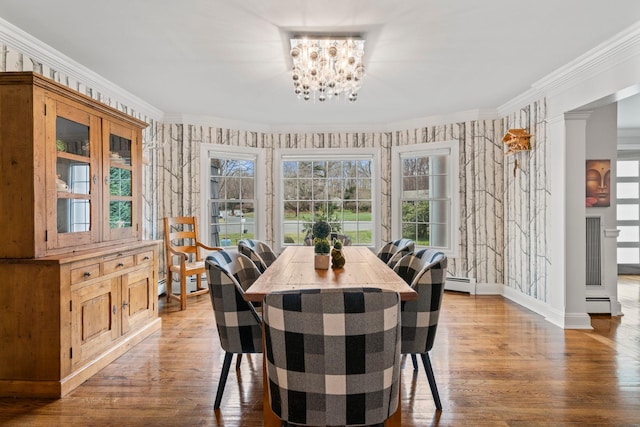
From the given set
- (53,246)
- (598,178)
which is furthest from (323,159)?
(53,246)

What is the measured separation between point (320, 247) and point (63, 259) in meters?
1.73

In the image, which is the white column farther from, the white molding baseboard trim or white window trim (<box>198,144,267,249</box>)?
white window trim (<box>198,144,267,249</box>)

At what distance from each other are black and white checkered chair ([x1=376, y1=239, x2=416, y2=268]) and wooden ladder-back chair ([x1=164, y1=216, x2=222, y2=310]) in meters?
2.46

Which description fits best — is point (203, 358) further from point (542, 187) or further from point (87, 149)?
point (542, 187)

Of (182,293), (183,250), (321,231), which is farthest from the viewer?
(183,250)

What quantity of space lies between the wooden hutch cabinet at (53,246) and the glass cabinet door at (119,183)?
0.22 ft

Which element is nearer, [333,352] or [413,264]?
[333,352]

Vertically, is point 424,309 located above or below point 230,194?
below

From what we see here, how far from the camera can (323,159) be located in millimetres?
6379

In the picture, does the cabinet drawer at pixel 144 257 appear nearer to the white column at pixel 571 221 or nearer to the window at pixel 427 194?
the window at pixel 427 194

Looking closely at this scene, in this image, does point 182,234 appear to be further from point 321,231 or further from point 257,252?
point 321,231

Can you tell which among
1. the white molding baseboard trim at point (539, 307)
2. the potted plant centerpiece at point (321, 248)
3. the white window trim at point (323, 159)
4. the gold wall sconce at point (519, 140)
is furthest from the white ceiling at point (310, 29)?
the white molding baseboard trim at point (539, 307)

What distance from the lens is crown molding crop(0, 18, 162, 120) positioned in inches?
114

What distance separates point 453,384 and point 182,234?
3.94 m
